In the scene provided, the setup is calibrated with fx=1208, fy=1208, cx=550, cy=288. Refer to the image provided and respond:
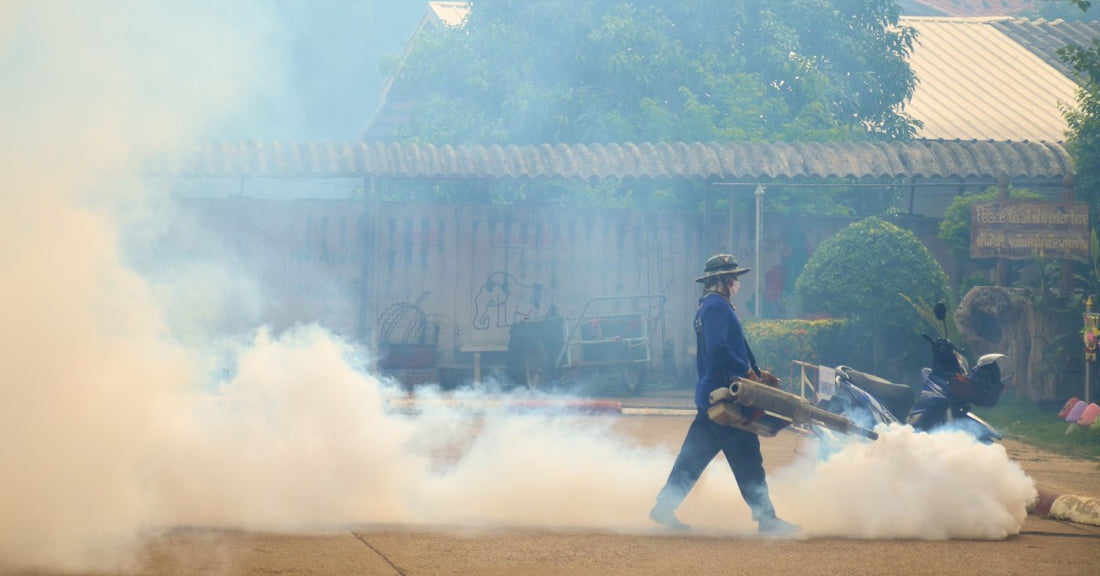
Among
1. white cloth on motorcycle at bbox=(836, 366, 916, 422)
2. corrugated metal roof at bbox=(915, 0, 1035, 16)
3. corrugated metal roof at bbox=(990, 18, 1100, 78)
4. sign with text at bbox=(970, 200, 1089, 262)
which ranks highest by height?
corrugated metal roof at bbox=(915, 0, 1035, 16)

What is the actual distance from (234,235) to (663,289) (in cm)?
621

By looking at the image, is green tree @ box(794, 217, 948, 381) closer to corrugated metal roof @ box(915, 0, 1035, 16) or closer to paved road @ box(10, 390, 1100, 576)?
paved road @ box(10, 390, 1100, 576)

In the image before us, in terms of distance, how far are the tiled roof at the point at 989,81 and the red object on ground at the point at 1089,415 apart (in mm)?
12681

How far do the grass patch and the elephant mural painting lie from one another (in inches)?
260

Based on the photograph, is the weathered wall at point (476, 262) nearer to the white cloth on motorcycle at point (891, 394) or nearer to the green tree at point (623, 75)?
the green tree at point (623, 75)

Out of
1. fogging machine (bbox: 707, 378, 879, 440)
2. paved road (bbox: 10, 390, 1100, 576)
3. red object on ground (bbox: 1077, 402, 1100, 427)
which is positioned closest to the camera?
paved road (bbox: 10, 390, 1100, 576)

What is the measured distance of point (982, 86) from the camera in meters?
27.5

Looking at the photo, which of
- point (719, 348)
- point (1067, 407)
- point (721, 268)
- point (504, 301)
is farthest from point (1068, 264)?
point (719, 348)

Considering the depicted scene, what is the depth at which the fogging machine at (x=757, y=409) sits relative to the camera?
7344mm

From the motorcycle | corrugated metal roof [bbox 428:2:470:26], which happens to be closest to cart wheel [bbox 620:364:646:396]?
A: the motorcycle

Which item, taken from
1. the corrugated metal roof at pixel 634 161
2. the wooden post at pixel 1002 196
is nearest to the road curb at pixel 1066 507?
the wooden post at pixel 1002 196

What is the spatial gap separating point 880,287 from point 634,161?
3.98m

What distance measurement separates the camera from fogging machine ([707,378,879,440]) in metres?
7.34

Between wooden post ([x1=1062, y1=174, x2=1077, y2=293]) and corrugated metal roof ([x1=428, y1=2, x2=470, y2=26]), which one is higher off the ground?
corrugated metal roof ([x1=428, y1=2, x2=470, y2=26])
